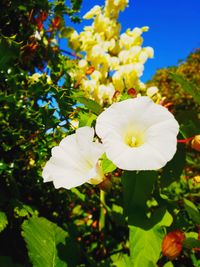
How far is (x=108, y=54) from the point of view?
2.03 meters

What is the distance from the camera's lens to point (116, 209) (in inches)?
51.2

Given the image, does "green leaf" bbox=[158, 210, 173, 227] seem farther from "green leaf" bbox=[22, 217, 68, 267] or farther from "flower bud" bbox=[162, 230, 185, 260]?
"green leaf" bbox=[22, 217, 68, 267]

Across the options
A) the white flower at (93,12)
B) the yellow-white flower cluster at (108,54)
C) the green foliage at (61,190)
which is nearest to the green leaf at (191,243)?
the green foliage at (61,190)

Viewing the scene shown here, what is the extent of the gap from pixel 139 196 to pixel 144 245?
5.0 inches

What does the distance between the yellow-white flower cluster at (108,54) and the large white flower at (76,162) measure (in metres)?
0.86

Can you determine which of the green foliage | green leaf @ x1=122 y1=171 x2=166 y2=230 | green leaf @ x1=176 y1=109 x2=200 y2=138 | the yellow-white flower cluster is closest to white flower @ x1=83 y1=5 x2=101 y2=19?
the yellow-white flower cluster

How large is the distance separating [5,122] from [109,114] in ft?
2.35

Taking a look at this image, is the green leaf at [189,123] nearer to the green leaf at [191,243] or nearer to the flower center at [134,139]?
the flower center at [134,139]

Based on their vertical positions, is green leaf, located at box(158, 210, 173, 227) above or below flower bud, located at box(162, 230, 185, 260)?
above

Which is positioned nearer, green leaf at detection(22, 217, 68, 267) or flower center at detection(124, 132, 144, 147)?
flower center at detection(124, 132, 144, 147)

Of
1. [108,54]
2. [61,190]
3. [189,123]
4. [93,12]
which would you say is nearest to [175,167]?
[189,123]

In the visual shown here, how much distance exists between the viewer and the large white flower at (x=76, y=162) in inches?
31.7

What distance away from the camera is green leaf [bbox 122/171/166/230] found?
2.85ft

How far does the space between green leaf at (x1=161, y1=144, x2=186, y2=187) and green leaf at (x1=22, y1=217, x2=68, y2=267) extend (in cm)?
39
